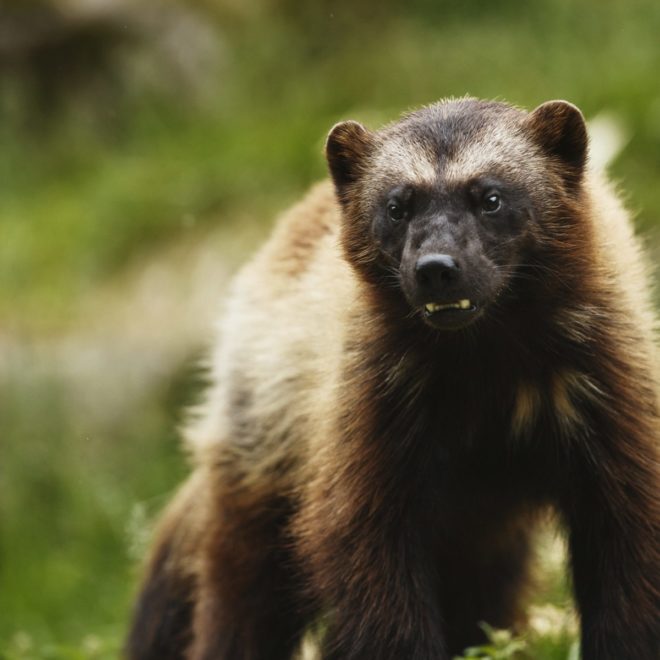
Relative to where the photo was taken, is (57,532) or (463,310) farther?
(57,532)

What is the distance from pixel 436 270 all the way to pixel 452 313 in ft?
0.67

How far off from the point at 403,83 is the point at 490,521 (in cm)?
711

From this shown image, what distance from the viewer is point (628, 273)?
541cm

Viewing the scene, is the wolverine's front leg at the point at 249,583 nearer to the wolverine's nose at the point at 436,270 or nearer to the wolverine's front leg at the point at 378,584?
the wolverine's front leg at the point at 378,584

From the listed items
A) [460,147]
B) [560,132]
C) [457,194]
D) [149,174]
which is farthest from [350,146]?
[149,174]

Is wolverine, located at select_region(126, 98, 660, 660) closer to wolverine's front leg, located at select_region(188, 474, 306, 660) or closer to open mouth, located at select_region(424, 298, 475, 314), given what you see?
open mouth, located at select_region(424, 298, 475, 314)

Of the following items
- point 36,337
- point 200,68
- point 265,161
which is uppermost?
point 200,68

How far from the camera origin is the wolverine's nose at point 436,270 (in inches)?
185

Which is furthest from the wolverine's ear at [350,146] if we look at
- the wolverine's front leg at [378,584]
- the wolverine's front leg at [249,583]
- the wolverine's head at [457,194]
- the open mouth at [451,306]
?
the wolverine's front leg at [249,583]

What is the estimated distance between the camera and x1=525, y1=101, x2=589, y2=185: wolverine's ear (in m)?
5.21

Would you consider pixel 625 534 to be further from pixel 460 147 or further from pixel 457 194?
pixel 460 147

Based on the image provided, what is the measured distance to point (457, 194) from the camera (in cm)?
496

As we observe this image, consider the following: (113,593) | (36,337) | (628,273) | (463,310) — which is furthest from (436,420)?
(36,337)

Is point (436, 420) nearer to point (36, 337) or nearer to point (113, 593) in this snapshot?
point (113, 593)
